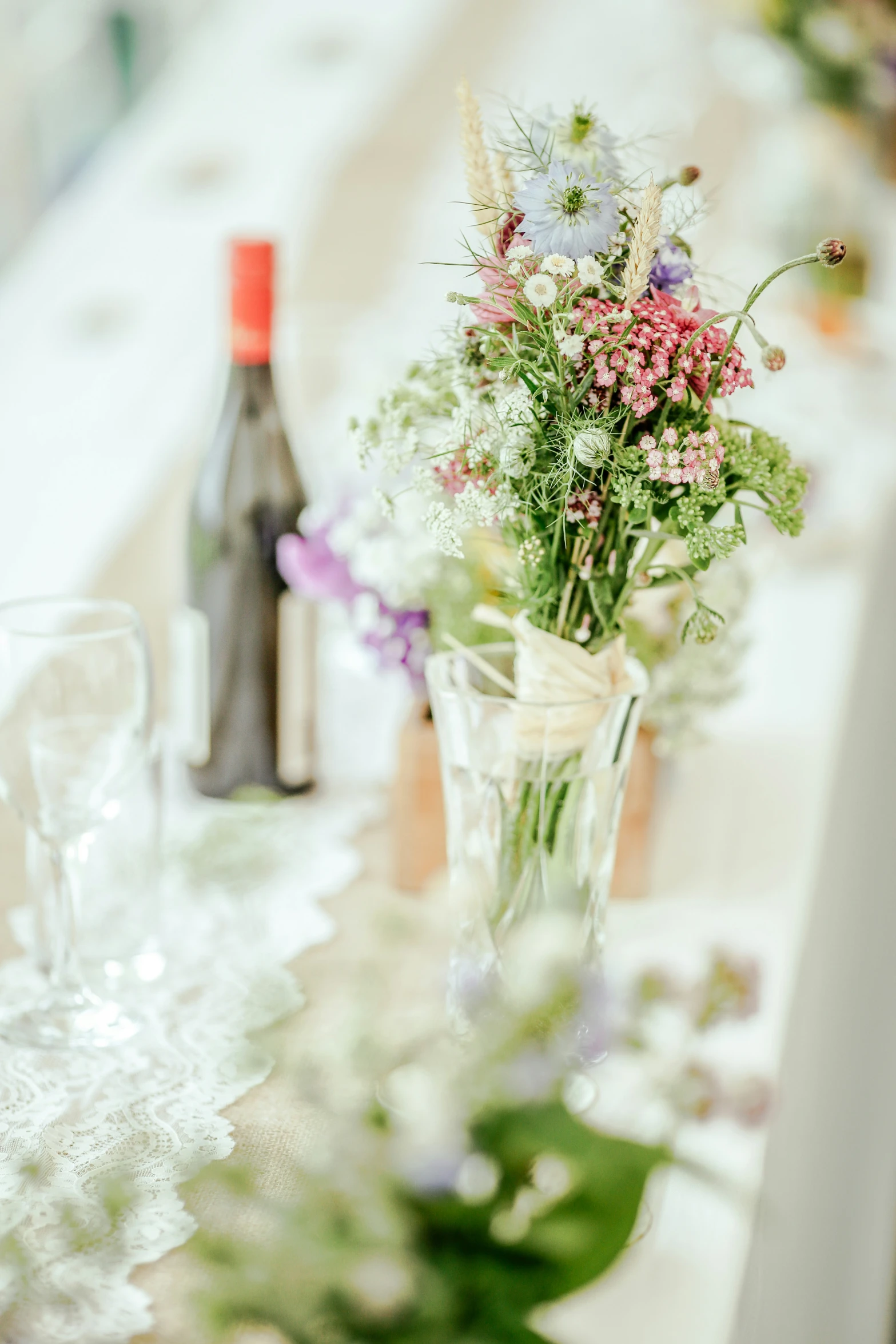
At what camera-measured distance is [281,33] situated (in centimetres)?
210

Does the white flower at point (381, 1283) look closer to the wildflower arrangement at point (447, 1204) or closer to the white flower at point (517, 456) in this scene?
the wildflower arrangement at point (447, 1204)

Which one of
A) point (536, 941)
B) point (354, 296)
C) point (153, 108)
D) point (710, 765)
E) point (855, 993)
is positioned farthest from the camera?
point (153, 108)

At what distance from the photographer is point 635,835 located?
2.63 ft

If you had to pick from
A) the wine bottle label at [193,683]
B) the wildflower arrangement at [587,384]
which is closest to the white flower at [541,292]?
the wildflower arrangement at [587,384]

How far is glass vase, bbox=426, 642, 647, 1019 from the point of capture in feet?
1.91

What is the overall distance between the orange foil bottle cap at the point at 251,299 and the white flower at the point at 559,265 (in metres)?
0.37

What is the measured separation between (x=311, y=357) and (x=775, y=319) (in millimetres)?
622

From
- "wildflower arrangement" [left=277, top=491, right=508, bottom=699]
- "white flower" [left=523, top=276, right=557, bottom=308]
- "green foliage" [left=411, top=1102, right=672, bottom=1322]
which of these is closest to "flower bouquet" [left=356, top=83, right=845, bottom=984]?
"white flower" [left=523, top=276, right=557, bottom=308]

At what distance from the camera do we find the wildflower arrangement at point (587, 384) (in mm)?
467

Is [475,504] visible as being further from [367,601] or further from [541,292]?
[367,601]

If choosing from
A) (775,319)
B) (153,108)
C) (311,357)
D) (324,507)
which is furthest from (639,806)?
(153,108)

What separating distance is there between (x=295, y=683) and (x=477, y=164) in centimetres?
44

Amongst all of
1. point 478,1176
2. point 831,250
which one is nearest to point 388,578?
point 831,250

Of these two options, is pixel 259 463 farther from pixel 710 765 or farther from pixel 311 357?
pixel 311 357
